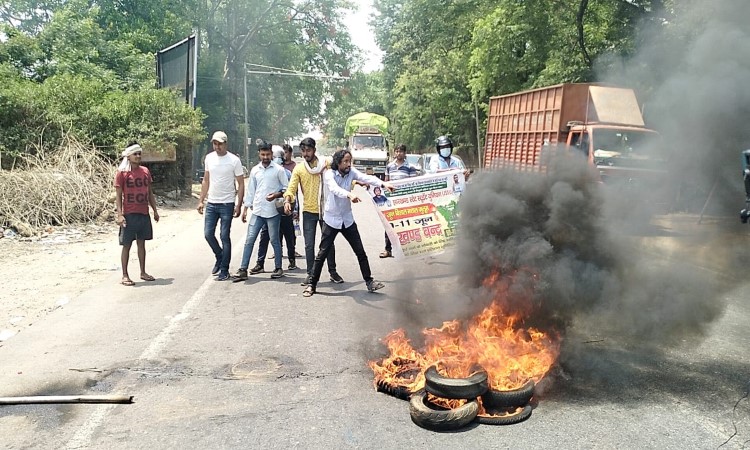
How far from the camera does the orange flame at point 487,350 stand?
402 centimetres

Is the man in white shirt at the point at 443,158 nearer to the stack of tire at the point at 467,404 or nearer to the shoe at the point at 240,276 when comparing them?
the shoe at the point at 240,276

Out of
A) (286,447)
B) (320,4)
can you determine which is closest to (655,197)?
(286,447)

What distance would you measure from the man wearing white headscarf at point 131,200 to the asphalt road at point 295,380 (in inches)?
34.0

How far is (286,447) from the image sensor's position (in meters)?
3.34

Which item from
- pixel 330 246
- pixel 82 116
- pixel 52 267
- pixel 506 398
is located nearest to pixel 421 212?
pixel 330 246

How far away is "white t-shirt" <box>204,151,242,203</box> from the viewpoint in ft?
25.1

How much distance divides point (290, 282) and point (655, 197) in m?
5.75

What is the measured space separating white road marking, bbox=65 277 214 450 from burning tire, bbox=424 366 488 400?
2.00 meters

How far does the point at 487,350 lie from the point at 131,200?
17.1ft

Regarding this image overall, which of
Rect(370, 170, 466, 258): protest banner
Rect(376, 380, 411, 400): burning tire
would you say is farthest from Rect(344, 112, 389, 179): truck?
Rect(376, 380, 411, 400): burning tire

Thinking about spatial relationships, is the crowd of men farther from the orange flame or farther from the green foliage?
the green foliage

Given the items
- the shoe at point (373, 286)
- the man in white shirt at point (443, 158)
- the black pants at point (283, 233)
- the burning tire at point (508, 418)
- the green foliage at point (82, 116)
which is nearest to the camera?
the burning tire at point (508, 418)

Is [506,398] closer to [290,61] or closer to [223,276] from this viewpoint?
[223,276]

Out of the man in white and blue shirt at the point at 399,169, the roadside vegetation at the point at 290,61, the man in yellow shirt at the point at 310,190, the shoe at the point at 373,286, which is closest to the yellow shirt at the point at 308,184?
the man in yellow shirt at the point at 310,190
